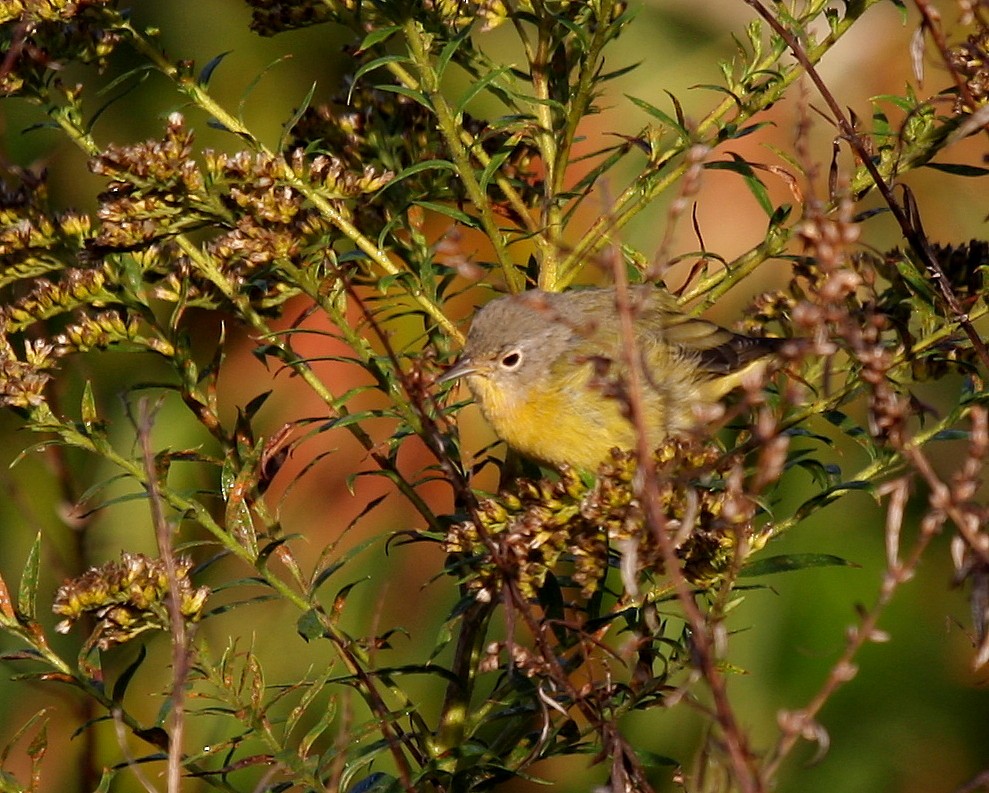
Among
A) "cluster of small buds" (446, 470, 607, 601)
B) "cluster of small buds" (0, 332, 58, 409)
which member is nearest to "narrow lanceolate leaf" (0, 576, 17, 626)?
"cluster of small buds" (0, 332, 58, 409)

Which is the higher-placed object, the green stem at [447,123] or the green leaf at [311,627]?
the green stem at [447,123]

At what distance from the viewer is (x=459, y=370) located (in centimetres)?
274

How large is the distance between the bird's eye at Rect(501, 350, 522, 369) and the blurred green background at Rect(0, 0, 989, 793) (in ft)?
2.54

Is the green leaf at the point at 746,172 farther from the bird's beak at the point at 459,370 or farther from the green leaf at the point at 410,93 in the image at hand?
the bird's beak at the point at 459,370

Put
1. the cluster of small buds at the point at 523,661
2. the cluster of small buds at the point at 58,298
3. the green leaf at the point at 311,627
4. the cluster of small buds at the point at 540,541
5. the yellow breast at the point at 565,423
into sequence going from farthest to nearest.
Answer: the yellow breast at the point at 565,423 → the cluster of small buds at the point at 58,298 → the green leaf at the point at 311,627 → the cluster of small buds at the point at 540,541 → the cluster of small buds at the point at 523,661

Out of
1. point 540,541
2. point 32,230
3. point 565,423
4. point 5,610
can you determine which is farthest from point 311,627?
point 565,423

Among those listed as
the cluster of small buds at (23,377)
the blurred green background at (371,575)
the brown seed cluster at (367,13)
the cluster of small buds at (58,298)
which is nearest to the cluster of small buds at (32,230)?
the cluster of small buds at (58,298)

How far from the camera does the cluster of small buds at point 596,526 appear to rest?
172 cm

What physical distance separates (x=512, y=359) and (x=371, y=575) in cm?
90

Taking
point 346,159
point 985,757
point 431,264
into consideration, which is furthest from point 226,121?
point 985,757

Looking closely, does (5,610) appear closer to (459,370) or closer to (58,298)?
(58,298)

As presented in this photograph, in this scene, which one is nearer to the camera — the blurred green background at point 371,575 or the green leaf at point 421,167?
the green leaf at point 421,167

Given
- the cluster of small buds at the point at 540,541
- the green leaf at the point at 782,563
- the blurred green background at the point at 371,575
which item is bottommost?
the blurred green background at the point at 371,575

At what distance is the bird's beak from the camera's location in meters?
2.55
